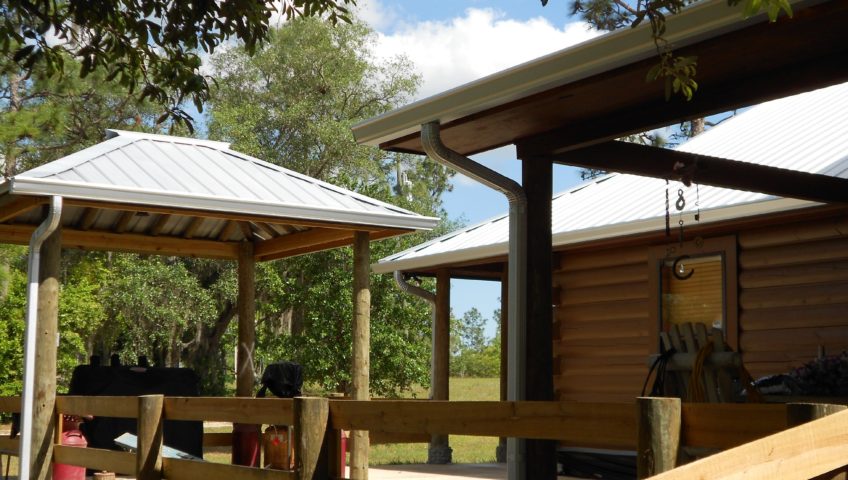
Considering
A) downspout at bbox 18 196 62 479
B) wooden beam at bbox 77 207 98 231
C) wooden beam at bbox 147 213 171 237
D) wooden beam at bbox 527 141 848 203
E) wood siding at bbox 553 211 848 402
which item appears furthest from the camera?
wooden beam at bbox 147 213 171 237

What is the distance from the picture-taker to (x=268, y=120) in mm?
30641

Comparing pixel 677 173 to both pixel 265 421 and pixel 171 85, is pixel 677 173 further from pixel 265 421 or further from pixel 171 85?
pixel 171 85

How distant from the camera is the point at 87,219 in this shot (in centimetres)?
1150

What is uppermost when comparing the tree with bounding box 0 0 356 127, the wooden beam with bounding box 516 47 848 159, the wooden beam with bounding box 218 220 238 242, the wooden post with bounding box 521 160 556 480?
the tree with bounding box 0 0 356 127

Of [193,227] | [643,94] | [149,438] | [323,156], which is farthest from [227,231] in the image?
[323,156]

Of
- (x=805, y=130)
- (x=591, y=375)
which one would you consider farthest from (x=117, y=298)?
(x=805, y=130)

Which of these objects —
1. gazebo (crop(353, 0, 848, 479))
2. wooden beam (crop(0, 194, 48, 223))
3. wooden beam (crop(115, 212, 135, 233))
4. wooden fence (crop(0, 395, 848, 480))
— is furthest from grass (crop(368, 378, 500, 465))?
gazebo (crop(353, 0, 848, 479))

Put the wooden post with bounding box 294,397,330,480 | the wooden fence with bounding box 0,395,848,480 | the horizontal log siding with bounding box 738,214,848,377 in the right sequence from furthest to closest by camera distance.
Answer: the horizontal log siding with bounding box 738,214,848,377
the wooden post with bounding box 294,397,330,480
the wooden fence with bounding box 0,395,848,480

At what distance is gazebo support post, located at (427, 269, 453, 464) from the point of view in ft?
45.6

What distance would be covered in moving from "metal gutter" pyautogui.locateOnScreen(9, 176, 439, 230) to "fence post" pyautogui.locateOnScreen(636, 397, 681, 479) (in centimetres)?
Answer: 656

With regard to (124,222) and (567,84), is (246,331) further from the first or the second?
(567,84)

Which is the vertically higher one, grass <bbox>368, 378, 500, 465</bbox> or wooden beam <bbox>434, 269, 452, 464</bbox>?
wooden beam <bbox>434, 269, 452, 464</bbox>

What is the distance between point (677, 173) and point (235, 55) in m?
27.7

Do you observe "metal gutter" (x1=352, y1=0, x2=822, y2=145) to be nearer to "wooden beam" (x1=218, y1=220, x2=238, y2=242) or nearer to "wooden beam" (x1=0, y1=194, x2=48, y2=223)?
"wooden beam" (x1=0, y1=194, x2=48, y2=223)
